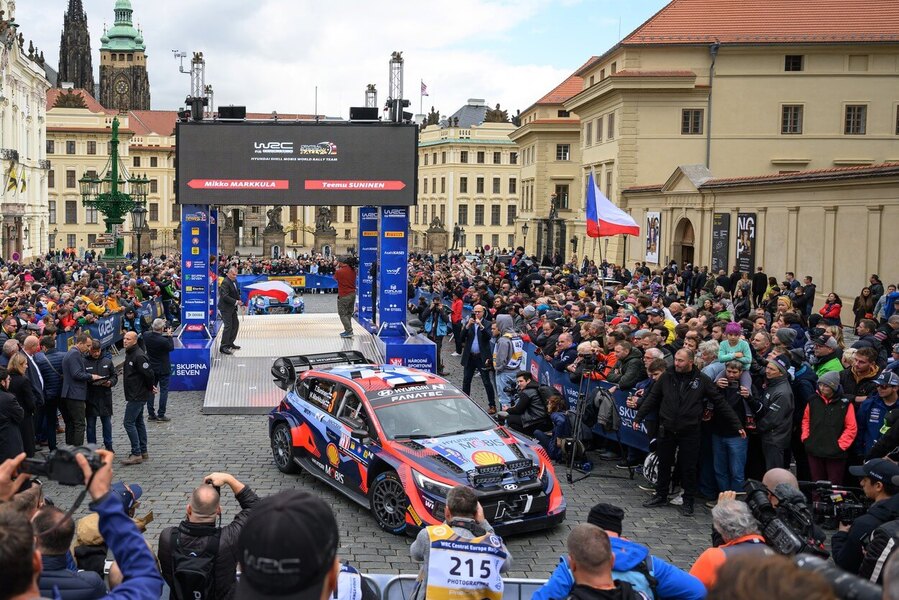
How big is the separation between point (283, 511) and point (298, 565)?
18cm

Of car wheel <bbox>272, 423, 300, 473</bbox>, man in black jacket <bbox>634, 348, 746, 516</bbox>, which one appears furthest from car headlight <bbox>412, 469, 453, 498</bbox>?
car wheel <bbox>272, 423, 300, 473</bbox>

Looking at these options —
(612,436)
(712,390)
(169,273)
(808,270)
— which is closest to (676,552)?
(712,390)

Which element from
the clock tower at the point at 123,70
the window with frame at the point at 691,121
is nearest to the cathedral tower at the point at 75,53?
the clock tower at the point at 123,70

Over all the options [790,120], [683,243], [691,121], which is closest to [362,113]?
A: [683,243]

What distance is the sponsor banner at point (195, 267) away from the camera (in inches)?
829

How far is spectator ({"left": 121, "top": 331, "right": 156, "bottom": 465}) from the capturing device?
13.1 meters

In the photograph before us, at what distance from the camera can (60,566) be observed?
4746 millimetres

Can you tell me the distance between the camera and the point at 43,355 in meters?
13.2

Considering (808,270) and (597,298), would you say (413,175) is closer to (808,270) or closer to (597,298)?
(597,298)

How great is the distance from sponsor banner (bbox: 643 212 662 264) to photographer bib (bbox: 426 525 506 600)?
114 feet

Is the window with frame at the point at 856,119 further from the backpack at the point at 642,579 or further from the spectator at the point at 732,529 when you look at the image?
the backpack at the point at 642,579

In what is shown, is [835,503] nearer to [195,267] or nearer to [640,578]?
[640,578]

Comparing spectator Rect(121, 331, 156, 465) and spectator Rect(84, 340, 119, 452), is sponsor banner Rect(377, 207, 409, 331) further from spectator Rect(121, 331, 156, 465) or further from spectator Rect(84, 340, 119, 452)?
spectator Rect(84, 340, 119, 452)

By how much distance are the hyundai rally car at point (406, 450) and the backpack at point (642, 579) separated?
4286 mm
